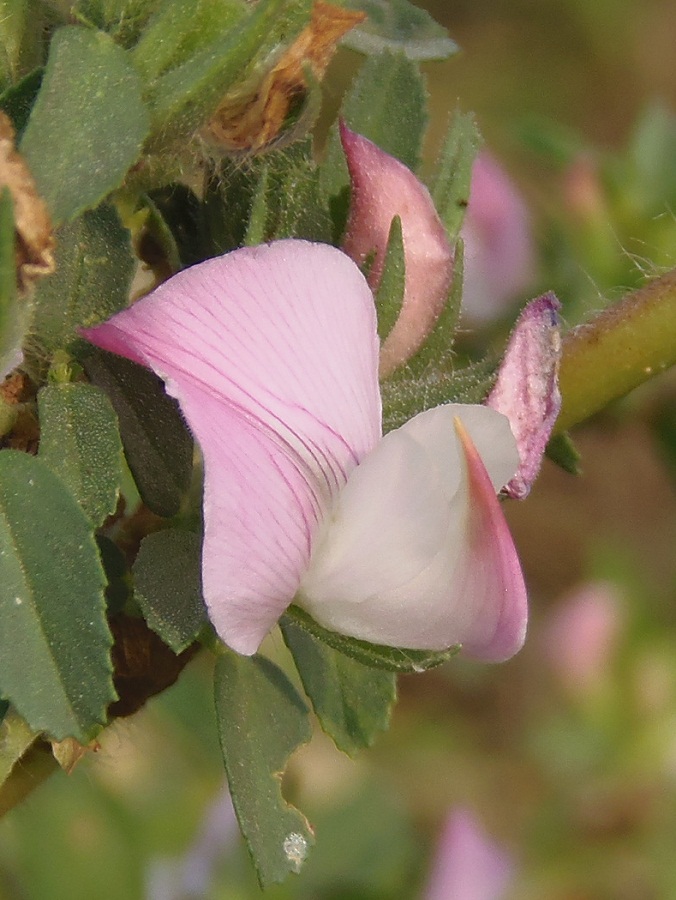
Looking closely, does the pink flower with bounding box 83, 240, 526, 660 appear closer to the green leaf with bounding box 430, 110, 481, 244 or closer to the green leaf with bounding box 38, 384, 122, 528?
the green leaf with bounding box 38, 384, 122, 528

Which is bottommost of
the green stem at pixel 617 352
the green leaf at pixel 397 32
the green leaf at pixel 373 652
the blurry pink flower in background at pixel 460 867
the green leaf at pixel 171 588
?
the blurry pink flower in background at pixel 460 867

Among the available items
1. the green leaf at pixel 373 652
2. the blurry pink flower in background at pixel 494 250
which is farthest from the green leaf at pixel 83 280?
the blurry pink flower in background at pixel 494 250

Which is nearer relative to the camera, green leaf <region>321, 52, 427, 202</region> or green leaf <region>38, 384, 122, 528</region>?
green leaf <region>38, 384, 122, 528</region>

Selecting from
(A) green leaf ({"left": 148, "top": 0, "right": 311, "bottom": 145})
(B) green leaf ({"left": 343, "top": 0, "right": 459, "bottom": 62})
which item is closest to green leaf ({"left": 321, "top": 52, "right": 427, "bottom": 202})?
(B) green leaf ({"left": 343, "top": 0, "right": 459, "bottom": 62})

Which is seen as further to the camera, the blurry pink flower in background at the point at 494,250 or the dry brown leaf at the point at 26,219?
the blurry pink flower in background at the point at 494,250

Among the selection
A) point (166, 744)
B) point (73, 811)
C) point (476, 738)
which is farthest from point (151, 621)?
point (476, 738)

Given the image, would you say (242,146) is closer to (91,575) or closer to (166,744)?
(91,575)

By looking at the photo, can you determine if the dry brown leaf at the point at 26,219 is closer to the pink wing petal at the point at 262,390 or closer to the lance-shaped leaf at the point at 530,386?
the pink wing petal at the point at 262,390
